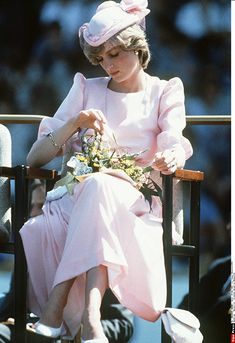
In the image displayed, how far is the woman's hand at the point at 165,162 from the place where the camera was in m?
3.40

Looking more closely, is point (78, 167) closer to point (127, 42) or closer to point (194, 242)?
point (127, 42)

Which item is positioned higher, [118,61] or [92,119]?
[118,61]

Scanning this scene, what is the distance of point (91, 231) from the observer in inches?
127

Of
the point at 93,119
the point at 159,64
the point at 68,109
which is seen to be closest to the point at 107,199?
the point at 93,119

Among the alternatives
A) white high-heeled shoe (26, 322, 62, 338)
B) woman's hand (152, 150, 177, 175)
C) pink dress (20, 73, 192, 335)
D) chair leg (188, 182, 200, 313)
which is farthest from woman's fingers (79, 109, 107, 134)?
white high-heeled shoe (26, 322, 62, 338)

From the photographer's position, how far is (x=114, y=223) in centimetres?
326

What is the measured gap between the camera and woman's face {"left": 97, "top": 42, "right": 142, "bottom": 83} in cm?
354

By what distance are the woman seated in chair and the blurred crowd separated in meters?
0.30

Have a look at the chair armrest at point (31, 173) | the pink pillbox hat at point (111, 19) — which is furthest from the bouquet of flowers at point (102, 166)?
the pink pillbox hat at point (111, 19)

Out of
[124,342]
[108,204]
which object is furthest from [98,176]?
[124,342]

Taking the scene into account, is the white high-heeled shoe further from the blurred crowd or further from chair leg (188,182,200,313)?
the blurred crowd

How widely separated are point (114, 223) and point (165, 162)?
315 millimetres

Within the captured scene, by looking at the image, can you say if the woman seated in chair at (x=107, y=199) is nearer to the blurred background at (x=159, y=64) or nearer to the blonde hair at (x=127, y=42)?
the blonde hair at (x=127, y=42)

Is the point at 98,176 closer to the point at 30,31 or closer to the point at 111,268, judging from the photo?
the point at 111,268
